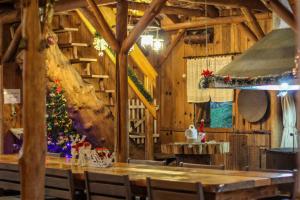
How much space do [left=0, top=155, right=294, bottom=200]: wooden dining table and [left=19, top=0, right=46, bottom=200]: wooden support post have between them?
0.88 meters

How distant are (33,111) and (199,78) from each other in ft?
29.0

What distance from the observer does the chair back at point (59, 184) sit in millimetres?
6438

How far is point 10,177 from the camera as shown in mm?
7203

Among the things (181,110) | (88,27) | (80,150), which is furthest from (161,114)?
(80,150)

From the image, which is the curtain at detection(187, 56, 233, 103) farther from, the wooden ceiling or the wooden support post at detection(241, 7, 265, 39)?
the wooden support post at detection(241, 7, 265, 39)

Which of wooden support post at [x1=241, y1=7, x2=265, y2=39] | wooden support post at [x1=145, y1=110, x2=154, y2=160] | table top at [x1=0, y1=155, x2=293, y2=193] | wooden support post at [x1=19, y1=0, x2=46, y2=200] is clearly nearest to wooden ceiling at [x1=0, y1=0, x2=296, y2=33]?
wooden support post at [x1=241, y1=7, x2=265, y2=39]

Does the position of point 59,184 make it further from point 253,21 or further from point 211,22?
point 211,22

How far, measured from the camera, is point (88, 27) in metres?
13.6

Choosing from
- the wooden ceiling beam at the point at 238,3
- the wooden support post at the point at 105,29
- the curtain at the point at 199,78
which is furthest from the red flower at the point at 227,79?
the curtain at the point at 199,78

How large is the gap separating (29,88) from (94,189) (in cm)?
121

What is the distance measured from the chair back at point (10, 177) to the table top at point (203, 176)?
0.38 metres

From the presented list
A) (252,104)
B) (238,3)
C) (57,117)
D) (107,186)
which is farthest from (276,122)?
(107,186)

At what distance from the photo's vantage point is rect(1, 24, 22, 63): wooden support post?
37.0 ft

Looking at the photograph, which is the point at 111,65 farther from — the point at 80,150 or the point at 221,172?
the point at 221,172
